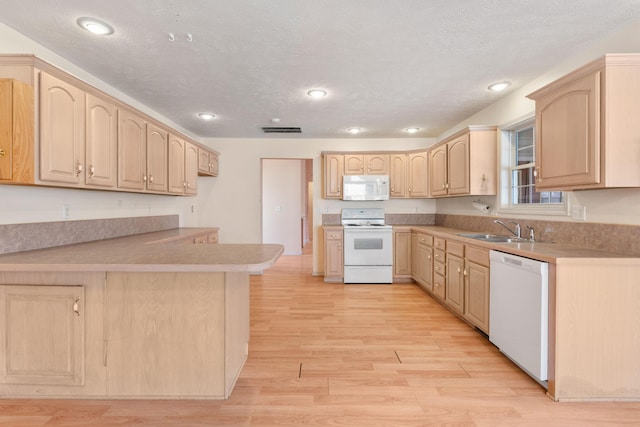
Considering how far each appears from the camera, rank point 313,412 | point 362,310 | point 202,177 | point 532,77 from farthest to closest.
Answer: point 202,177 → point 362,310 → point 532,77 → point 313,412

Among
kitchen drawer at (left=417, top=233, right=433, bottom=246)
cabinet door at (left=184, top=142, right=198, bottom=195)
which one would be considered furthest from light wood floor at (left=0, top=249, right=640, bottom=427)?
cabinet door at (left=184, top=142, right=198, bottom=195)

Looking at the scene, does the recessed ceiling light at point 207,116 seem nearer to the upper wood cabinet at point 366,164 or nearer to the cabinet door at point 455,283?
the upper wood cabinet at point 366,164

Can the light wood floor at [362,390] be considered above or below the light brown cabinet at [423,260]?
below

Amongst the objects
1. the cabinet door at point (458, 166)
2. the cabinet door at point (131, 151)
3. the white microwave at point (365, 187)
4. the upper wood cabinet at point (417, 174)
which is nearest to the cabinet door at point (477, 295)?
→ the cabinet door at point (458, 166)

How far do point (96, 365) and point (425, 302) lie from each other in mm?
3326

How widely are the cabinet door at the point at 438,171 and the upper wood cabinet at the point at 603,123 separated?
7.01ft

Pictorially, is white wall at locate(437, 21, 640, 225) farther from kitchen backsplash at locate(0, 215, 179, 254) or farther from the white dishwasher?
kitchen backsplash at locate(0, 215, 179, 254)

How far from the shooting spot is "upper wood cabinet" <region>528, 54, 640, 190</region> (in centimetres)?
189

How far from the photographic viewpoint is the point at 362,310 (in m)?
3.56

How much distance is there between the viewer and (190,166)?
4160mm

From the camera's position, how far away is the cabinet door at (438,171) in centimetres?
430

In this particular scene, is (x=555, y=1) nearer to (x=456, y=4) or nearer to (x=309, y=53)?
(x=456, y=4)

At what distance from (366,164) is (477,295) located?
2.80 metres

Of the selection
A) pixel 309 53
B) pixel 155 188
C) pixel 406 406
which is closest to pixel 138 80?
pixel 155 188
